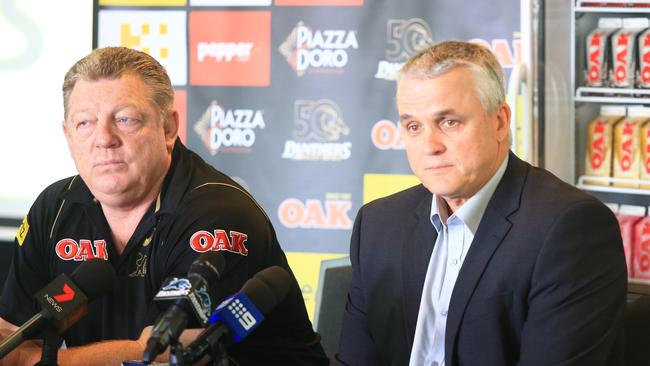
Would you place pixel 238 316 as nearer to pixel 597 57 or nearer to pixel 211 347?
pixel 211 347

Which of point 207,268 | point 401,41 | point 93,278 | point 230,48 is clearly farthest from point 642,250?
point 207,268

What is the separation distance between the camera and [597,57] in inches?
147

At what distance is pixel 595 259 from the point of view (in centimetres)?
190

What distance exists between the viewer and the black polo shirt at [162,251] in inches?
84.3

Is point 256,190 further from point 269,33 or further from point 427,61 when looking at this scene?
point 427,61

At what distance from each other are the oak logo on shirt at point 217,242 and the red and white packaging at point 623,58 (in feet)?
6.79

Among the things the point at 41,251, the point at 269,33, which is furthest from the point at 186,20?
the point at 41,251

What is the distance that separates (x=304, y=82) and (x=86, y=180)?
1885 millimetres

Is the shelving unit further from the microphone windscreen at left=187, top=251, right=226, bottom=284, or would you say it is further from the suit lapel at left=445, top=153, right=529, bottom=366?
the microphone windscreen at left=187, top=251, right=226, bottom=284

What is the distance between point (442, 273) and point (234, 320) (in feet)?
2.42

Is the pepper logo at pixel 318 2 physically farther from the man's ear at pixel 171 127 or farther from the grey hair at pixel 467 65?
the grey hair at pixel 467 65

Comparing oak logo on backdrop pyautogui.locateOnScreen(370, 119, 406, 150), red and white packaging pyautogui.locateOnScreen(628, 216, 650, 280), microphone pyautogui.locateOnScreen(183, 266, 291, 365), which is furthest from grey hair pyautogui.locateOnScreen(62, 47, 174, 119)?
red and white packaging pyautogui.locateOnScreen(628, 216, 650, 280)

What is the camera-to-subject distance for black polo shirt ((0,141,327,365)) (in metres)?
2.14

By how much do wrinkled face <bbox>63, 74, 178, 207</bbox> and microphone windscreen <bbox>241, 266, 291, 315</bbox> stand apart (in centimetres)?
78
